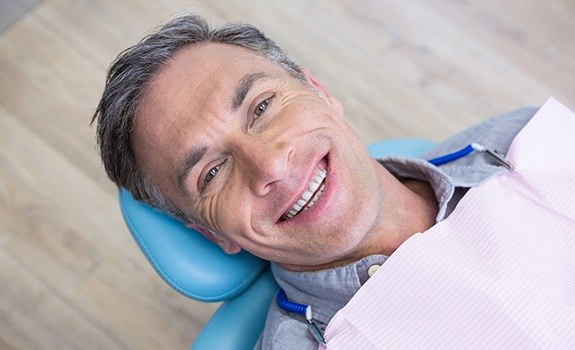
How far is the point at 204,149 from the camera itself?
1.13m

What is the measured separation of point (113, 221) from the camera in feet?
6.40

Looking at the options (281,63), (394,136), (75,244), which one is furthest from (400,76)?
(75,244)

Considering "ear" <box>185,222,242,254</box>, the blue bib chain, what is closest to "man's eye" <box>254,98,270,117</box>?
"ear" <box>185,222,242,254</box>

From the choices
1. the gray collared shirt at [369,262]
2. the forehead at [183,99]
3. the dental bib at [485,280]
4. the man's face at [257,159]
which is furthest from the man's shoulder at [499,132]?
the forehead at [183,99]

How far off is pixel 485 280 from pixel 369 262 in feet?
0.65

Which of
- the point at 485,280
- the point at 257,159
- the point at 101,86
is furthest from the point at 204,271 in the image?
the point at 101,86

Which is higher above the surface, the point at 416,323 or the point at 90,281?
the point at 416,323

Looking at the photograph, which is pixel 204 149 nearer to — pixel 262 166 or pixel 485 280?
pixel 262 166

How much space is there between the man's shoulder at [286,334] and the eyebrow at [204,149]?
0.29 meters

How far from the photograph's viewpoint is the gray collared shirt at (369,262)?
1186 millimetres

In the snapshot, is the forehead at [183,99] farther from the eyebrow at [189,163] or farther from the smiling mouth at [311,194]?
the smiling mouth at [311,194]

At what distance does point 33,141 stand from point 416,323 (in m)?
1.39

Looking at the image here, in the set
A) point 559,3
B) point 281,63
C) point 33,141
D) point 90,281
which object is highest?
point 559,3

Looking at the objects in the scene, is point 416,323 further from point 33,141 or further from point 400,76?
point 33,141
